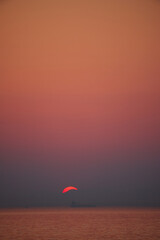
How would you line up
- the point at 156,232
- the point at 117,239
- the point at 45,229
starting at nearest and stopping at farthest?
the point at 117,239
the point at 156,232
the point at 45,229

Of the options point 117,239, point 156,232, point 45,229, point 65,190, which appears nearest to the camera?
point 117,239

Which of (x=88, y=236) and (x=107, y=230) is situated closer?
(x=88, y=236)

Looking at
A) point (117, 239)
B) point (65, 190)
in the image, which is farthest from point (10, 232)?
point (65, 190)

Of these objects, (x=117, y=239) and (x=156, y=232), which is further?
(x=156, y=232)

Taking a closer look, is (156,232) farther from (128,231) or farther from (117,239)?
(117,239)

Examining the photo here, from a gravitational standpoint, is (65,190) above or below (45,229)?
above

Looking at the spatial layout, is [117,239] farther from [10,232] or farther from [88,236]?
[10,232]

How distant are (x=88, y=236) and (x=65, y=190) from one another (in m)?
32.9

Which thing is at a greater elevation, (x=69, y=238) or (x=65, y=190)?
(x=65, y=190)

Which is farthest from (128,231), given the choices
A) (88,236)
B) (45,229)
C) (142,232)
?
(45,229)

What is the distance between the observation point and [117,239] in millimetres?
15992

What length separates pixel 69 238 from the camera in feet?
53.9

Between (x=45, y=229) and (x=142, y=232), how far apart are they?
426 centimetres

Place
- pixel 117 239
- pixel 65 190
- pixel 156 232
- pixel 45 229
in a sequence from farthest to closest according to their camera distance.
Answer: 1. pixel 65 190
2. pixel 45 229
3. pixel 156 232
4. pixel 117 239
